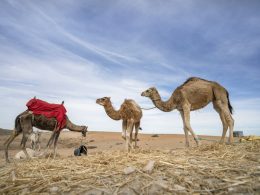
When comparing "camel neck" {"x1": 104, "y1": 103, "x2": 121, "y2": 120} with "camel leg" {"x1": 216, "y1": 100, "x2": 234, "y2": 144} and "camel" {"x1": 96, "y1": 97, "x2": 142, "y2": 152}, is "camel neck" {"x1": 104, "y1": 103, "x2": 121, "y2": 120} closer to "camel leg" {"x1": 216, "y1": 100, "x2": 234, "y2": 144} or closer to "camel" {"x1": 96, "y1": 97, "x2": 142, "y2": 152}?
"camel" {"x1": 96, "y1": 97, "x2": 142, "y2": 152}

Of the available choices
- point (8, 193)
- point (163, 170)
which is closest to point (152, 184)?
point (163, 170)

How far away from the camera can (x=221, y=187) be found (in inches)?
204

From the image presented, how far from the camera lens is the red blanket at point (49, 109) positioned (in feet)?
→ 42.1

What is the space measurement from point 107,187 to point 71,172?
1.39 meters

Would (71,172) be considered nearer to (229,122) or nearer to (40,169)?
(40,169)

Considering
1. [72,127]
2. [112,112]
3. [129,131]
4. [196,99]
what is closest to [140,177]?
[129,131]

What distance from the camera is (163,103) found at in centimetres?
1372

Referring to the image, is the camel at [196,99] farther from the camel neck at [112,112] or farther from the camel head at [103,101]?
the camel head at [103,101]

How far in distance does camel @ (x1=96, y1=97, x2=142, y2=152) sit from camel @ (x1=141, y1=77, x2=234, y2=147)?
1.05m

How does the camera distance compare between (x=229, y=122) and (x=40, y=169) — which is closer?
(x=40, y=169)

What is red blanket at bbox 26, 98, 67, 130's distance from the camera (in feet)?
42.1

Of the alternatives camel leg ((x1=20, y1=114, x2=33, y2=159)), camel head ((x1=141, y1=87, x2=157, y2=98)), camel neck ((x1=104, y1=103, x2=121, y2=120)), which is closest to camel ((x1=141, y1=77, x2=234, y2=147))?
camel head ((x1=141, y1=87, x2=157, y2=98))

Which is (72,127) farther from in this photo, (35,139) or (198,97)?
(198,97)

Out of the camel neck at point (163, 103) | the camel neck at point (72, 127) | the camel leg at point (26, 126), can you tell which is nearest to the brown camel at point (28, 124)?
the camel leg at point (26, 126)
